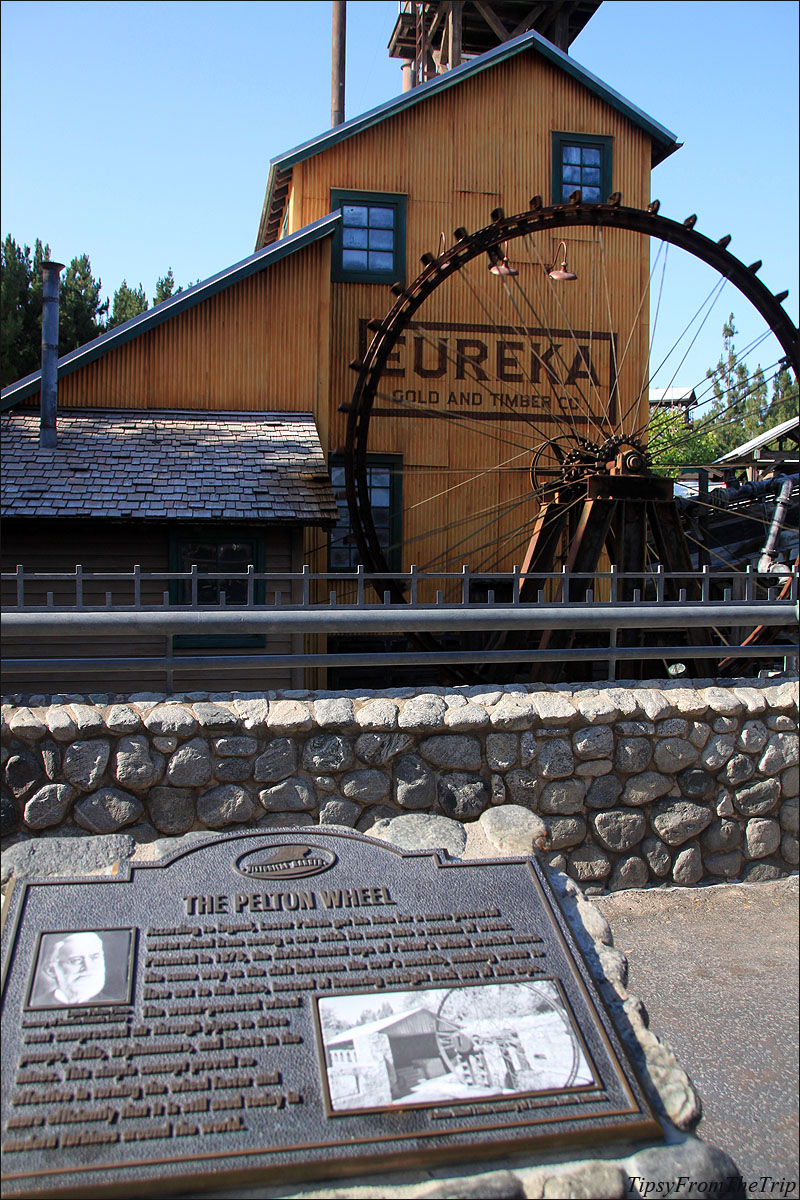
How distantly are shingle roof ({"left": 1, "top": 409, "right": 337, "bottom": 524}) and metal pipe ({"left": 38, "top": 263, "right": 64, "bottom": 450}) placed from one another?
146 millimetres

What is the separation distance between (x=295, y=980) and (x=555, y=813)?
2.17m

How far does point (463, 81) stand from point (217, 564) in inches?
281

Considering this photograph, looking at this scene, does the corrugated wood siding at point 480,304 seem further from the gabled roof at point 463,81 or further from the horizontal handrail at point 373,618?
the horizontal handrail at point 373,618

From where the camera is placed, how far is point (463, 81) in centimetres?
1188

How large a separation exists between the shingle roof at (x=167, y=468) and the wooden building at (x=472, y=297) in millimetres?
1035

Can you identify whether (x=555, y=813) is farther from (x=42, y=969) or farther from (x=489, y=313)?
(x=489, y=313)

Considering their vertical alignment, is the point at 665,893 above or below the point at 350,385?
below

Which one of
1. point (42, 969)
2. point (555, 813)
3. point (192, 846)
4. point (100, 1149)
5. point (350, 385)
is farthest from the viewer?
point (350, 385)

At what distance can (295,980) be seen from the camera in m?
2.48

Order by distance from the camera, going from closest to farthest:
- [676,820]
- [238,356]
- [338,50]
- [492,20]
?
[676,820] → [238,356] → [492,20] → [338,50]

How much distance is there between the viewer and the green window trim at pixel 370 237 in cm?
1166

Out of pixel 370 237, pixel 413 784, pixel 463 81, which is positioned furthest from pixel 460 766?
pixel 463 81

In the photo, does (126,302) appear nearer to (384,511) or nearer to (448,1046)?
(384,511)

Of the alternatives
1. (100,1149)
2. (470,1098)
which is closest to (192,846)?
(100,1149)
